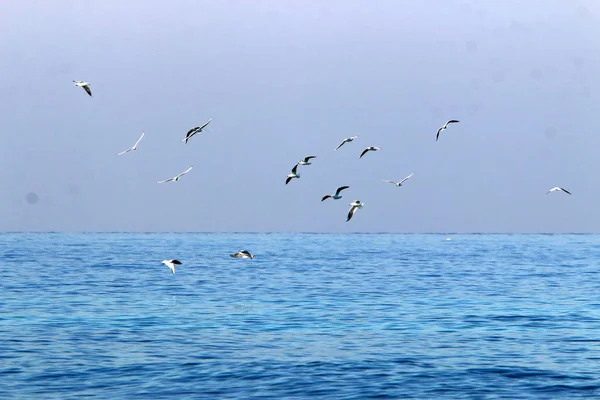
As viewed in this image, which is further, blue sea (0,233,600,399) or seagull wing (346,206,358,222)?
seagull wing (346,206,358,222)

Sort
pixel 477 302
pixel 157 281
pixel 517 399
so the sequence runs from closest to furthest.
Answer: pixel 517 399 → pixel 477 302 → pixel 157 281

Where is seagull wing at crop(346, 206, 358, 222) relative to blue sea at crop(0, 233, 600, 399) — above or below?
above

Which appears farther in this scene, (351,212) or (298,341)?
(351,212)

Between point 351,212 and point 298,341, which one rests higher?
point 351,212

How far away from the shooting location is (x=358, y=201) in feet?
118

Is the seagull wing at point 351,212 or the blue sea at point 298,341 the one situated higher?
the seagull wing at point 351,212

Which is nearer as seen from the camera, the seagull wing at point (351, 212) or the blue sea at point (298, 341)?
the blue sea at point (298, 341)

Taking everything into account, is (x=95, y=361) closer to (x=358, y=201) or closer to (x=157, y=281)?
(x=358, y=201)

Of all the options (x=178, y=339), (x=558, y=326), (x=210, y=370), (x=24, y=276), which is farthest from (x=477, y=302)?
(x=24, y=276)

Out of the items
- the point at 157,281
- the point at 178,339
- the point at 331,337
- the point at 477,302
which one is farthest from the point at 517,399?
the point at 157,281

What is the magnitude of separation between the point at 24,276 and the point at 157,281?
10.7 m

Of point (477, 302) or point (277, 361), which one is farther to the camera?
point (477, 302)

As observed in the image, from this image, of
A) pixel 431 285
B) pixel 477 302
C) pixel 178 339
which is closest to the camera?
pixel 178 339

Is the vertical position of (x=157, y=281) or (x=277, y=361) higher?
(x=157, y=281)
